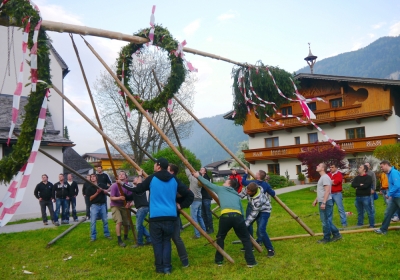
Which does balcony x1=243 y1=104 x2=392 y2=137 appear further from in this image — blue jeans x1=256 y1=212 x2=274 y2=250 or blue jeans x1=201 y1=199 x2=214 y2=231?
blue jeans x1=256 y1=212 x2=274 y2=250

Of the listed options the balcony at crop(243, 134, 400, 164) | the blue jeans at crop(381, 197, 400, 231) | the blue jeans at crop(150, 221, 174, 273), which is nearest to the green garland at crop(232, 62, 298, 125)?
the blue jeans at crop(381, 197, 400, 231)

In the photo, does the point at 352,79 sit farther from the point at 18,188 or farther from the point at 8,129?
the point at 18,188

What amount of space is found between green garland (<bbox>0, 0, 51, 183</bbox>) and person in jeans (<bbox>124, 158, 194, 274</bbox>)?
224cm

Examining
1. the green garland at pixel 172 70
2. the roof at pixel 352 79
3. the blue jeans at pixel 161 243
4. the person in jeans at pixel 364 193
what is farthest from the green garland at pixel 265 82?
the roof at pixel 352 79

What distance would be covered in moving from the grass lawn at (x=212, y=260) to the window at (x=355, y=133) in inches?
883

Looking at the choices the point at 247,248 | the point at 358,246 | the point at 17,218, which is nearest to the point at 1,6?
the point at 247,248

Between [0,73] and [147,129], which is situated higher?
[0,73]

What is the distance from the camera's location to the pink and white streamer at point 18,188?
6031mm

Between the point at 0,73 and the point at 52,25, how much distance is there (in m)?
17.5

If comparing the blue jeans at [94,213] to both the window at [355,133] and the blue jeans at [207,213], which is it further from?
the window at [355,133]

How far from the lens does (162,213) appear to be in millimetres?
6621

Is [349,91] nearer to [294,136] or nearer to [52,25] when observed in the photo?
[294,136]

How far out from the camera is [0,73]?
2183 cm

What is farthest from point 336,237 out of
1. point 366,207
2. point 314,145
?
point 314,145
